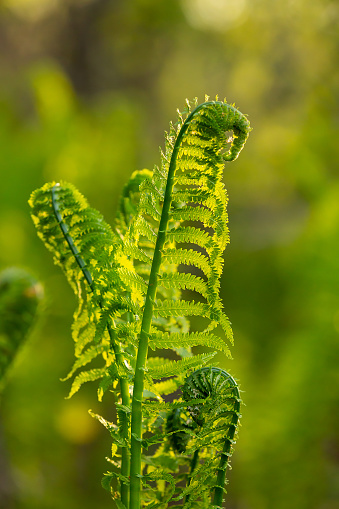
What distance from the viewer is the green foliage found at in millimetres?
571

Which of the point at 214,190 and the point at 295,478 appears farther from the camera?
the point at 295,478

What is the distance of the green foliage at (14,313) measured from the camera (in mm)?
571

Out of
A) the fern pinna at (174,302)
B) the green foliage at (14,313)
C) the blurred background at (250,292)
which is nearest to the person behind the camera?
the fern pinna at (174,302)

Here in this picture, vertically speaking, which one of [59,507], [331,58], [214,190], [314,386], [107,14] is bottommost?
[214,190]

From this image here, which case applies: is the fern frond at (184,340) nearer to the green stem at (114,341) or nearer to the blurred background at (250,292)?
the green stem at (114,341)

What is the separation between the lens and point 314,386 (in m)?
2.24

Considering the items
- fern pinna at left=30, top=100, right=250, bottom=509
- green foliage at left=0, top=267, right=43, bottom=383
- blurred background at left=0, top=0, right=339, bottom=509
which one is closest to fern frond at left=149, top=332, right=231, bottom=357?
fern pinna at left=30, top=100, right=250, bottom=509

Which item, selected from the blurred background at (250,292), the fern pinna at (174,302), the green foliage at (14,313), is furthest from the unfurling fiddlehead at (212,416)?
the blurred background at (250,292)

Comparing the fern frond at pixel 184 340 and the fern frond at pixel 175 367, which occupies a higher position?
the fern frond at pixel 184 340

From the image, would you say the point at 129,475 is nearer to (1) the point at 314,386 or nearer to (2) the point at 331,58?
(1) the point at 314,386

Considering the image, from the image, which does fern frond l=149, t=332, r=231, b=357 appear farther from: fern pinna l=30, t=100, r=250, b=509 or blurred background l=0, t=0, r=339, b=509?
blurred background l=0, t=0, r=339, b=509

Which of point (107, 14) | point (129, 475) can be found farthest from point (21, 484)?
point (107, 14)

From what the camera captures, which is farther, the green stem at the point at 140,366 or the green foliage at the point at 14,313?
the green foliage at the point at 14,313

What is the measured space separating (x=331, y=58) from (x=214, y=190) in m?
3.88
